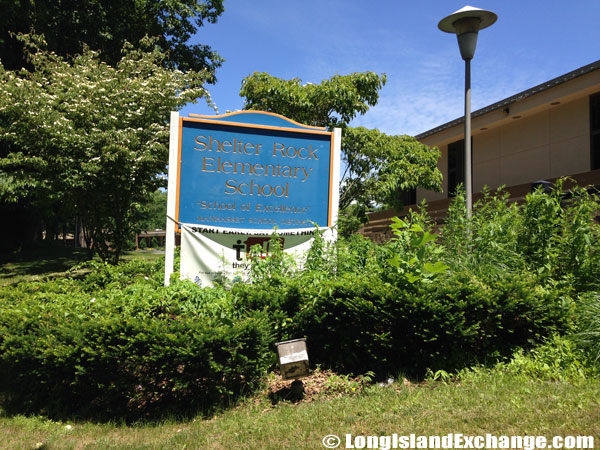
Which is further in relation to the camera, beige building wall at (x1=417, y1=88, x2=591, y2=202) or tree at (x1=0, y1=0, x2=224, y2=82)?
tree at (x1=0, y1=0, x2=224, y2=82)

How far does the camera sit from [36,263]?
15.7m

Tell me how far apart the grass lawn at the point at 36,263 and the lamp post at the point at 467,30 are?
8.50 meters

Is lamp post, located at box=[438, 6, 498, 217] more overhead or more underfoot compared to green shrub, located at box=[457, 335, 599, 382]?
more overhead

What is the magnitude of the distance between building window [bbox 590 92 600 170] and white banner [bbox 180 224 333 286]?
8763mm

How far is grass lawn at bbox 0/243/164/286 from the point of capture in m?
12.8

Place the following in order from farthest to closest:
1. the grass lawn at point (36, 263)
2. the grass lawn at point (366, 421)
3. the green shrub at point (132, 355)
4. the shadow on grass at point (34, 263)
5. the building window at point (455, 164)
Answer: the building window at point (455, 164) → the shadow on grass at point (34, 263) → the grass lawn at point (36, 263) → the green shrub at point (132, 355) → the grass lawn at point (366, 421)

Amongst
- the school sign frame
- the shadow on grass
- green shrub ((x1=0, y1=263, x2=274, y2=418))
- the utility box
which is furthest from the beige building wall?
the shadow on grass

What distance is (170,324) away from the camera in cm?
361

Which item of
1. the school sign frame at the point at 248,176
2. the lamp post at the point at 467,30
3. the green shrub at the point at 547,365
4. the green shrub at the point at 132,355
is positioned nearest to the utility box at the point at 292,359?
the green shrub at the point at 132,355

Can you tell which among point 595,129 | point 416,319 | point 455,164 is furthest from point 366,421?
point 455,164

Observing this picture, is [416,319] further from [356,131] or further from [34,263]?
[34,263]

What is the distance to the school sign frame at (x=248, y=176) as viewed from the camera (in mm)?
5570

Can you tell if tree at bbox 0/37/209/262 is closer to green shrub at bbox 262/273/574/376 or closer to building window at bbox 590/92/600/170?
green shrub at bbox 262/273/574/376

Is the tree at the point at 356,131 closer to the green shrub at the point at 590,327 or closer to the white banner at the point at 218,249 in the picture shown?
the white banner at the point at 218,249
